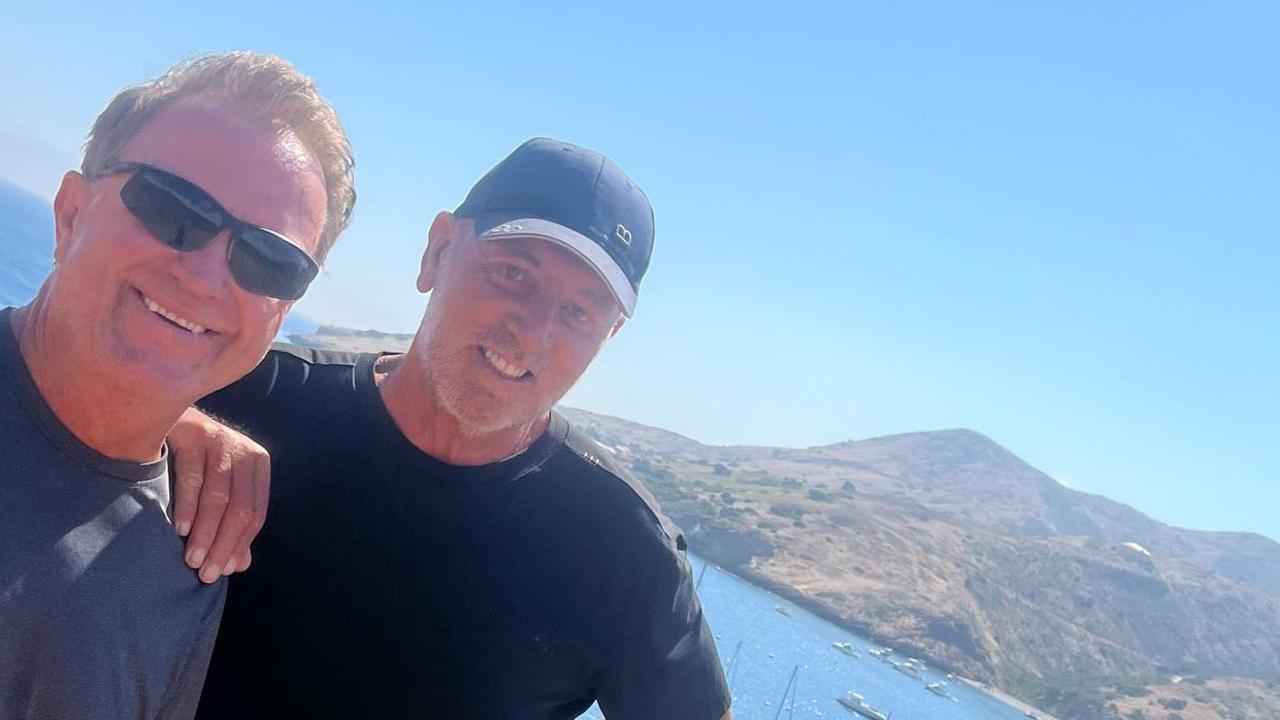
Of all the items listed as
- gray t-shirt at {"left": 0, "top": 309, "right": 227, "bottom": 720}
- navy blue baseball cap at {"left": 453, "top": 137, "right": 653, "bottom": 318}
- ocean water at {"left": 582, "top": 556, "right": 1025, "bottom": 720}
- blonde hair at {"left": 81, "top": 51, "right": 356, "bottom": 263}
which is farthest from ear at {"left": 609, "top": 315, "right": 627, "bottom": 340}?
ocean water at {"left": 582, "top": 556, "right": 1025, "bottom": 720}

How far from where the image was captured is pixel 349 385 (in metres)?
2.50

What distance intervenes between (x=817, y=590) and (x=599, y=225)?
76.7 metres

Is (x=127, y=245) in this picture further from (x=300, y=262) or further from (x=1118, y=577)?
(x=1118, y=577)

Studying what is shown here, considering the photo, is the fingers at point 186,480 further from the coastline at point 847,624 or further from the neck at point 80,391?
the coastline at point 847,624

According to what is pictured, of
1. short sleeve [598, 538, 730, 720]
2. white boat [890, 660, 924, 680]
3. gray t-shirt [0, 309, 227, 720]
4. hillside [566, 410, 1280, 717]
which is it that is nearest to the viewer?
gray t-shirt [0, 309, 227, 720]

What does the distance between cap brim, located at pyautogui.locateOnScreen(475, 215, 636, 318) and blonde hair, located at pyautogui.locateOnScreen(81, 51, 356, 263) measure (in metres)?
0.72

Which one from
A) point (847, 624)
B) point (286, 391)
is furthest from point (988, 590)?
point (286, 391)

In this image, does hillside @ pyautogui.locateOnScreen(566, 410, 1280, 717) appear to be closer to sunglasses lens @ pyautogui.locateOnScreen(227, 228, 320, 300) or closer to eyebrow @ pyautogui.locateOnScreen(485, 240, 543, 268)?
eyebrow @ pyautogui.locateOnScreen(485, 240, 543, 268)

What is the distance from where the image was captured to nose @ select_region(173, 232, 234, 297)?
5.01ft

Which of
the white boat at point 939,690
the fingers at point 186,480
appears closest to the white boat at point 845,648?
the white boat at point 939,690

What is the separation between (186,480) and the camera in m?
1.70

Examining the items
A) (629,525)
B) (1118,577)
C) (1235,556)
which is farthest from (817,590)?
(1235,556)

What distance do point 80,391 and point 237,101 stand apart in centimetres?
63

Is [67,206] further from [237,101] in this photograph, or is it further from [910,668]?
[910,668]
